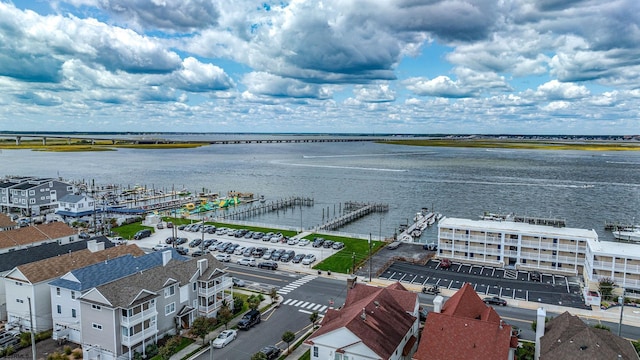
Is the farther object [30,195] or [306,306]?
[30,195]

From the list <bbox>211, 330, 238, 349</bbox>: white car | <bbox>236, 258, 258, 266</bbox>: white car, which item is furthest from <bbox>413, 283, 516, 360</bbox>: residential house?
<bbox>236, 258, 258, 266</bbox>: white car

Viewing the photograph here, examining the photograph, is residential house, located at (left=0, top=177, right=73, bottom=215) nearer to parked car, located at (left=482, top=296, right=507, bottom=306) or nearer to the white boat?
parked car, located at (left=482, top=296, right=507, bottom=306)

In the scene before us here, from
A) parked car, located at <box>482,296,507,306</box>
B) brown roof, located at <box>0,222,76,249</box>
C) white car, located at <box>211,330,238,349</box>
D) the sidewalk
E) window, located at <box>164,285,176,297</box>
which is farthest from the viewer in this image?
brown roof, located at <box>0,222,76,249</box>

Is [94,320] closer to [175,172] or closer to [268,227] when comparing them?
[268,227]

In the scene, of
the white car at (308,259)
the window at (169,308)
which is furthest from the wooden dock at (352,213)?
the window at (169,308)

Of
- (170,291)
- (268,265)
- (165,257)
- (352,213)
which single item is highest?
(165,257)

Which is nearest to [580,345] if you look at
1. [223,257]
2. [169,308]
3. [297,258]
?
[169,308]

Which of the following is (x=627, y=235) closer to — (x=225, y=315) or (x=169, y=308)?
(x=225, y=315)
